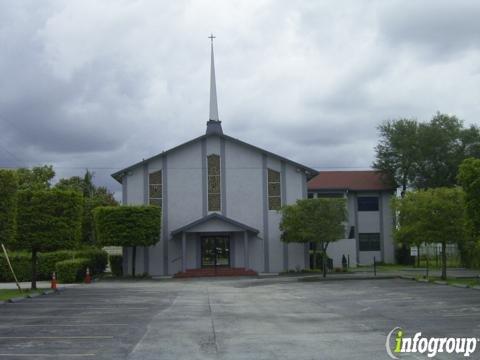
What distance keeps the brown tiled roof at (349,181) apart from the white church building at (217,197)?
11.1 m

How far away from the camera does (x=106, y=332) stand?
14422 mm

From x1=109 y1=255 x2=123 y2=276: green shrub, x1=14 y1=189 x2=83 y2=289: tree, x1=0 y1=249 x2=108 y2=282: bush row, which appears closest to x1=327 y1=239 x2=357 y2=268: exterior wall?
x1=109 y1=255 x2=123 y2=276: green shrub

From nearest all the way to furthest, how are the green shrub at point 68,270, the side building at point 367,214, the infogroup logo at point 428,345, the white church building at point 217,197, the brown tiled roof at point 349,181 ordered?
the infogroup logo at point 428,345
the green shrub at point 68,270
the white church building at point 217,197
the side building at point 367,214
the brown tiled roof at point 349,181

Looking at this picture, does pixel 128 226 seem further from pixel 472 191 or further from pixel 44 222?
pixel 472 191

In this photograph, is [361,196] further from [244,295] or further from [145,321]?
[145,321]

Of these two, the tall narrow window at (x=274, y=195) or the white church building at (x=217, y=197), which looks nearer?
the white church building at (x=217, y=197)

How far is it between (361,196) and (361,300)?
1349 inches

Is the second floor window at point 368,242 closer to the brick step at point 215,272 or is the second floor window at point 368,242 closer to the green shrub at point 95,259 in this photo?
the brick step at point 215,272

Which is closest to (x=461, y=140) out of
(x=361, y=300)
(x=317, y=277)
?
(x=317, y=277)

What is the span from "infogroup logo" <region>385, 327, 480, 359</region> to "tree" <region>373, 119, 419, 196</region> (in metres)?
44.7

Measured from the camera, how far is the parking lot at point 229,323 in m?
11.8

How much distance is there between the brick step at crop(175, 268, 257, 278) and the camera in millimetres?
41250

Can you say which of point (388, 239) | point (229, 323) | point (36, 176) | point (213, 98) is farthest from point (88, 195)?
point (229, 323)

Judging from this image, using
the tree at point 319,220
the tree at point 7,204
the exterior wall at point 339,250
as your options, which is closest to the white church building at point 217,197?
the exterior wall at point 339,250
